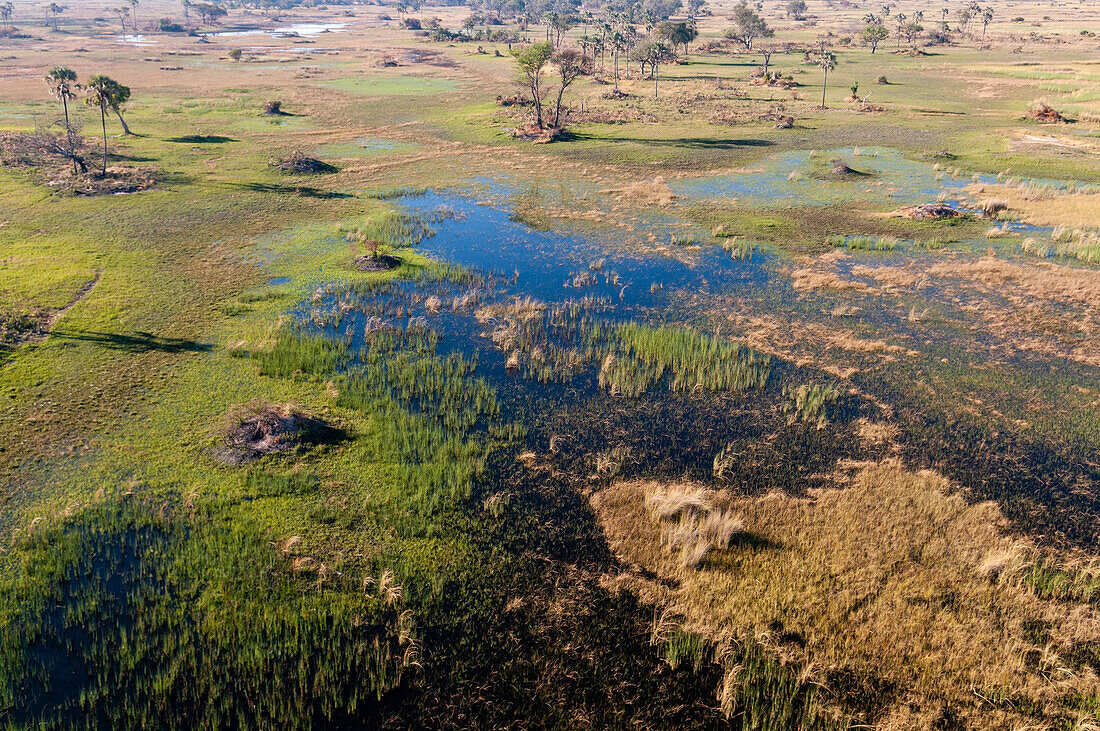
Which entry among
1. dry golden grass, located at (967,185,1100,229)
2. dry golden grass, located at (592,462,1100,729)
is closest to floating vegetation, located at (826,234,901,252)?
dry golden grass, located at (967,185,1100,229)

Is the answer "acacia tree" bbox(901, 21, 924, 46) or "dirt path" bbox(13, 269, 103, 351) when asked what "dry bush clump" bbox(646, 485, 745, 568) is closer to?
"dirt path" bbox(13, 269, 103, 351)

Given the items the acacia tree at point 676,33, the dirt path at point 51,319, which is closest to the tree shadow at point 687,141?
the dirt path at point 51,319

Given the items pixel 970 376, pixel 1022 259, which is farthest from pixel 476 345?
pixel 1022 259

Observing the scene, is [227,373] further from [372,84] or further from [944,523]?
[372,84]

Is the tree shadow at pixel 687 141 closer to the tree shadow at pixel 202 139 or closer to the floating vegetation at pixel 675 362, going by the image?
the tree shadow at pixel 202 139

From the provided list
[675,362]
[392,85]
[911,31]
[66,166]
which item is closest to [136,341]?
[675,362]

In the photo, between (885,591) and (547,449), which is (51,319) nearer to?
(547,449)
